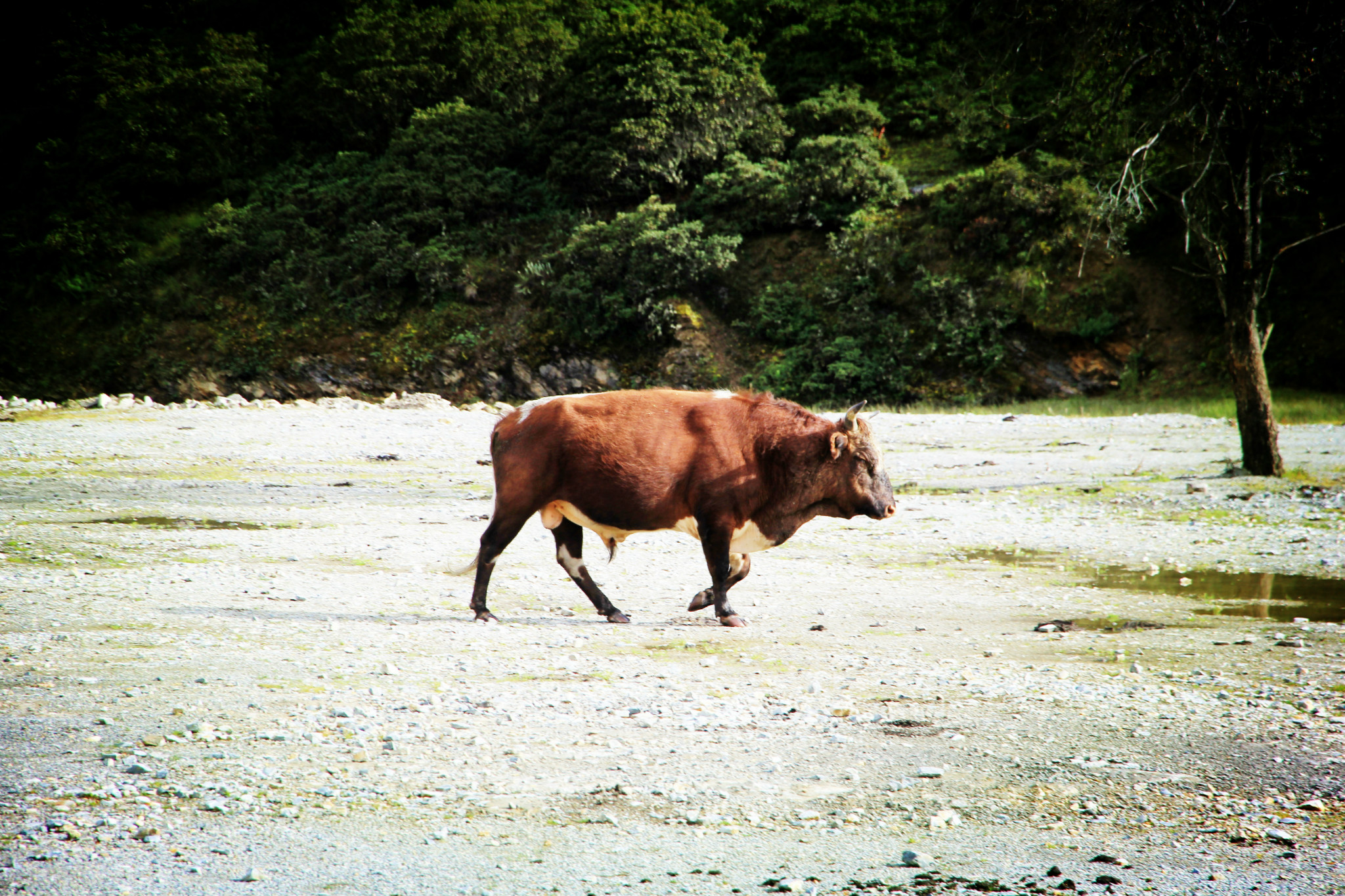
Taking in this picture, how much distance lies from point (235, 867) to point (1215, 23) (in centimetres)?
1571

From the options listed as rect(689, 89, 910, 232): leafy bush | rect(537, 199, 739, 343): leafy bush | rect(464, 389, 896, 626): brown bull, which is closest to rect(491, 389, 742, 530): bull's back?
rect(464, 389, 896, 626): brown bull

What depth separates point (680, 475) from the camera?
8289mm

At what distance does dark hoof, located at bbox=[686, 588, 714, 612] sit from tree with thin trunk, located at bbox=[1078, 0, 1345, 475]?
32.2 feet

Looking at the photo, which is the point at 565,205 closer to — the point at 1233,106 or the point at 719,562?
the point at 1233,106

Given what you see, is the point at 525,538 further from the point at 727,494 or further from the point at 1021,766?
the point at 1021,766

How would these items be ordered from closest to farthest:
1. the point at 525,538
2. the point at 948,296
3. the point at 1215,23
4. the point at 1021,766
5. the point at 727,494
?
the point at 1021,766
the point at 727,494
the point at 525,538
the point at 1215,23
the point at 948,296

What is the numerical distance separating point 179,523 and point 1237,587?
37.2 feet

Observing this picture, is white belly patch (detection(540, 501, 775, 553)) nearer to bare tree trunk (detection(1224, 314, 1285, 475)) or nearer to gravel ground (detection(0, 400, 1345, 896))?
gravel ground (detection(0, 400, 1345, 896))

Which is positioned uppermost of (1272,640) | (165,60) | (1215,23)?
(165,60)

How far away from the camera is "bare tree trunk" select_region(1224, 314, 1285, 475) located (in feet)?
53.4

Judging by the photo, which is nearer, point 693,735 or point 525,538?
point 693,735

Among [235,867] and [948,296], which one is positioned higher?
[948,296]

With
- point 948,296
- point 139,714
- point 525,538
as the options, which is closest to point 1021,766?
point 139,714

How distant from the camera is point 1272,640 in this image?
7.61 m
